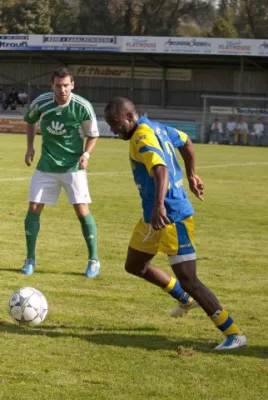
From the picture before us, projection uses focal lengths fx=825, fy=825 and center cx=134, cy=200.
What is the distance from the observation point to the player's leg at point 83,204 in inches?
332

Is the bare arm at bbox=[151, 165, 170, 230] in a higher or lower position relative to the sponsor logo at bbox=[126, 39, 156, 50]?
higher

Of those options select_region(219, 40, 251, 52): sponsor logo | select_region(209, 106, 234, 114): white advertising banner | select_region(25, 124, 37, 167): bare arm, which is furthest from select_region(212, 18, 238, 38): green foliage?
select_region(25, 124, 37, 167): bare arm

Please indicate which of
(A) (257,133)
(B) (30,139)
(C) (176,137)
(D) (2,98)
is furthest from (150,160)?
(D) (2,98)

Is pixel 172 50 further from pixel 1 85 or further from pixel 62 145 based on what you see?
pixel 62 145

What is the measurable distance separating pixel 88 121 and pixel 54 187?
2.50 ft

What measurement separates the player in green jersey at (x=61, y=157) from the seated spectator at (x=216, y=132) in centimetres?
3403

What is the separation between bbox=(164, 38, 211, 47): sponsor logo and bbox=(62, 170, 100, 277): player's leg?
40.5 m

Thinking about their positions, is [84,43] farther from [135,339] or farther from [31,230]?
[135,339]

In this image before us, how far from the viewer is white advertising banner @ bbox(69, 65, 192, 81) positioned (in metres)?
54.1

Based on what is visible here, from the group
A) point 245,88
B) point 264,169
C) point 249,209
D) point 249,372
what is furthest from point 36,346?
point 245,88

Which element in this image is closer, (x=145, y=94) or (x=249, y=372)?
(x=249, y=372)

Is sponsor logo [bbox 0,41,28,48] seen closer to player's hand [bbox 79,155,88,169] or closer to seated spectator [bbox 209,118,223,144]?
→ seated spectator [bbox 209,118,223,144]

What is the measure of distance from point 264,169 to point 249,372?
769 inches

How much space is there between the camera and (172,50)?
4853 centimetres
